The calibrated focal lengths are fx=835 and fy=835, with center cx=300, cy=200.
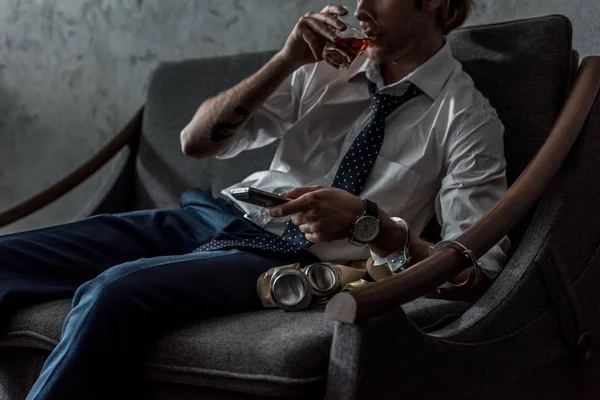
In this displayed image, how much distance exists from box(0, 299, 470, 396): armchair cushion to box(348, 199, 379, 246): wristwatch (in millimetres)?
123

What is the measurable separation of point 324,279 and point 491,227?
0.29 m

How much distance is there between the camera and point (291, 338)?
1096 millimetres

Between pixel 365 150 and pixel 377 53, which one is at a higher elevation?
pixel 377 53

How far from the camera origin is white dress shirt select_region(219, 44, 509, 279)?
143cm

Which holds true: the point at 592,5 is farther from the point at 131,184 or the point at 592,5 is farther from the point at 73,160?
the point at 73,160

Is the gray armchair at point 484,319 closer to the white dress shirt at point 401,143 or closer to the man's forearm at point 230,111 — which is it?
the white dress shirt at point 401,143

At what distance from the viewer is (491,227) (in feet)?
3.93

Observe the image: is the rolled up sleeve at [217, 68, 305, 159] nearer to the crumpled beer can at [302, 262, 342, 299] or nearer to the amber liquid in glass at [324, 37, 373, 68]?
the amber liquid in glass at [324, 37, 373, 68]

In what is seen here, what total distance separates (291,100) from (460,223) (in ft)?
1.70

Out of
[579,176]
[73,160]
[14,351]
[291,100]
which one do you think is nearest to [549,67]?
[579,176]

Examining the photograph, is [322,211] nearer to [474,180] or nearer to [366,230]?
[366,230]

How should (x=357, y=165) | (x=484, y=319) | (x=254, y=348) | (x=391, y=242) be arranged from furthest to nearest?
(x=357, y=165), (x=391, y=242), (x=484, y=319), (x=254, y=348)

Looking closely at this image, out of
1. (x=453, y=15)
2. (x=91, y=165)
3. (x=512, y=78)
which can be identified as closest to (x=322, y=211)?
(x=512, y=78)

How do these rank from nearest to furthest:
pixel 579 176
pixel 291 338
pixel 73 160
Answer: pixel 291 338 → pixel 579 176 → pixel 73 160
